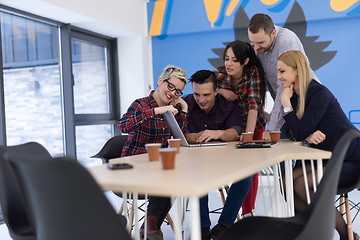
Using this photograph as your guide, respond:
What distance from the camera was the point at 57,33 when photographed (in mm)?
4832

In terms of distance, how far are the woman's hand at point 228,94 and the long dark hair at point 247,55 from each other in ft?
0.64

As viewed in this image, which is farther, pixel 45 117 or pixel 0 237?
pixel 45 117

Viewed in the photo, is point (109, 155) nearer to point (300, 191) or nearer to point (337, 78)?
point (300, 191)

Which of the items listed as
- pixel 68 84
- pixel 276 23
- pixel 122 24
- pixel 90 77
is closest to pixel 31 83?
pixel 68 84

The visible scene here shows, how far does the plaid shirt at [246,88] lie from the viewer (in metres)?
2.97

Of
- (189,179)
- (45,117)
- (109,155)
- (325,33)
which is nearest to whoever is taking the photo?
(189,179)

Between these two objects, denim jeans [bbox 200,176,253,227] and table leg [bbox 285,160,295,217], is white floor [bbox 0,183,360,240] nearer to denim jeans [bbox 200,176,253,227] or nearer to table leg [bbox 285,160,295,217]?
denim jeans [bbox 200,176,253,227]

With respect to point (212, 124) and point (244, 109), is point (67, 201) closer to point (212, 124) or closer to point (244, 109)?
point (212, 124)

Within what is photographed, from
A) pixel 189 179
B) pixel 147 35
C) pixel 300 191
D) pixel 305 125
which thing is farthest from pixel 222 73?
pixel 147 35

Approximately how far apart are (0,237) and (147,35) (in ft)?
11.1

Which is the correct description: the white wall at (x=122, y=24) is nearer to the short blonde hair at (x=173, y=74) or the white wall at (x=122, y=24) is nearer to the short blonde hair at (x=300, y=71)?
the short blonde hair at (x=173, y=74)

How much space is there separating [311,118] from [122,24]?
11.1 ft

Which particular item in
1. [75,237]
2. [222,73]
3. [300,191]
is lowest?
[300,191]

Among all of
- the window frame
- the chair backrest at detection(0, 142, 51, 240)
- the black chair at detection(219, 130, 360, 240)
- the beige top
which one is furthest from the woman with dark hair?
the window frame
